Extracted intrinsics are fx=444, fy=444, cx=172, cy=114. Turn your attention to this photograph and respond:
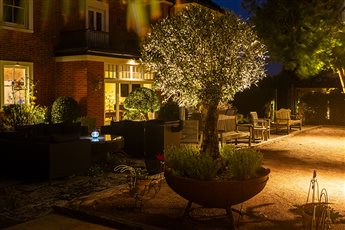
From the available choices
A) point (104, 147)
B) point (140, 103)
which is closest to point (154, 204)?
point (104, 147)

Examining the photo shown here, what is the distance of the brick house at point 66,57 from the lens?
51.1ft

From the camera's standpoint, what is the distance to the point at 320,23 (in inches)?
658

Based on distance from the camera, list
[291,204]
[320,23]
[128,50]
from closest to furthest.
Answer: [291,204] → [320,23] → [128,50]

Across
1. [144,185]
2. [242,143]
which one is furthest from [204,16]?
[242,143]

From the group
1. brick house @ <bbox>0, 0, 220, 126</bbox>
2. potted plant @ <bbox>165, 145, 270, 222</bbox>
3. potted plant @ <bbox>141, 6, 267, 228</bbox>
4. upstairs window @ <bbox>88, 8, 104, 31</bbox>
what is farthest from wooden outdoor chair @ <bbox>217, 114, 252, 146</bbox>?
upstairs window @ <bbox>88, 8, 104, 31</bbox>

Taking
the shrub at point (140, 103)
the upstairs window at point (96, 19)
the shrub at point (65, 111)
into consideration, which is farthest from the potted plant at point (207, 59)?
the upstairs window at point (96, 19)

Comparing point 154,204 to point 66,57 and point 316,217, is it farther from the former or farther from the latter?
point 66,57

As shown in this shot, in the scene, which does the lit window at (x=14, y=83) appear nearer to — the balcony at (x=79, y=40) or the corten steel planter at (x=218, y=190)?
the balcony at (x=79, y=40)

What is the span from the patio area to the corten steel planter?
39cm

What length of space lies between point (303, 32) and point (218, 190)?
42.5 feet

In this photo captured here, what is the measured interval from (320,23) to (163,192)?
11.5 m

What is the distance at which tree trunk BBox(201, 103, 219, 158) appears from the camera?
7000 millimetres

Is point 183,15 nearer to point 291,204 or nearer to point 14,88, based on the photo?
point 291,204

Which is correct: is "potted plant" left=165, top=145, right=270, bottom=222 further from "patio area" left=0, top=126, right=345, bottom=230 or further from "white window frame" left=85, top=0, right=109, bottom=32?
"white window frame" left=85, top=0, right=109, bottom=32
